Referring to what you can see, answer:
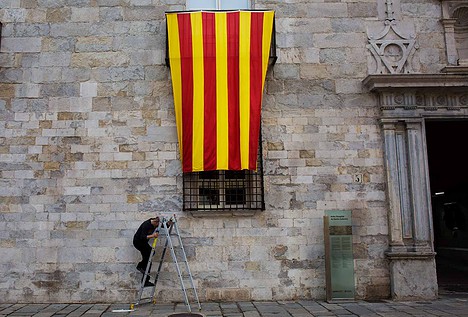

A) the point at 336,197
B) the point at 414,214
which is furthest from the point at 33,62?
the point at 414,214

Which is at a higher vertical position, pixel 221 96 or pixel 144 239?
pixel 221 96

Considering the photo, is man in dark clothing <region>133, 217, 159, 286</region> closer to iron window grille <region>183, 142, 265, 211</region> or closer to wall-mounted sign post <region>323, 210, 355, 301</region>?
iron window grille <region>183, 142, 265, 211</region>

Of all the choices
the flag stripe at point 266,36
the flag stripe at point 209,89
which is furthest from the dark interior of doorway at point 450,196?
the flag stripe at point 209,89

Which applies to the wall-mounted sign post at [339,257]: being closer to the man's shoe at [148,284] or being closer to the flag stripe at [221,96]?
the flag stripe at [221,96]

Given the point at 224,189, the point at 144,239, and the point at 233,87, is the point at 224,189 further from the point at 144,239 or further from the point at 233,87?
the point at 233,87

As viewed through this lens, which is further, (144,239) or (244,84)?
(244,84)

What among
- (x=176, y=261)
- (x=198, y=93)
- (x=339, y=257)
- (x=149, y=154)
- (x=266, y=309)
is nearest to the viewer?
(x=266, y=309)

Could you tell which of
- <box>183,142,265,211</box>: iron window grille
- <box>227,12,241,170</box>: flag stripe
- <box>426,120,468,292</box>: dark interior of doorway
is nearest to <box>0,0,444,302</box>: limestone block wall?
<box>183,142,265,211</box>: iron window grille

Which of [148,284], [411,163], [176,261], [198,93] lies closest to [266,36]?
[198,93]

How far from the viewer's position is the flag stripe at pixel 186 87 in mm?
8750

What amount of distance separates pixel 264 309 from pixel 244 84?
4.22m

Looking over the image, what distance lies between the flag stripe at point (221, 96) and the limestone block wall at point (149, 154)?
859mm

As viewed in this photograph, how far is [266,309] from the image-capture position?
7797 mm

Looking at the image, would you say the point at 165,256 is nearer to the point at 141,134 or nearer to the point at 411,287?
the point at 141,134
